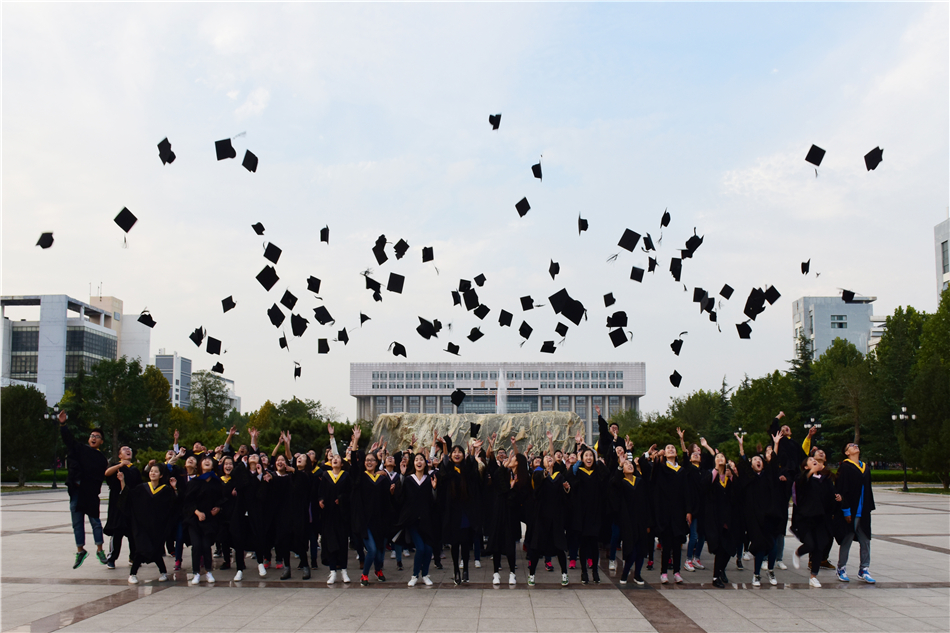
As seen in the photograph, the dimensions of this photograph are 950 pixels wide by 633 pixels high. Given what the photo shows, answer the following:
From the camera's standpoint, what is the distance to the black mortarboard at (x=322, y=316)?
501 inches

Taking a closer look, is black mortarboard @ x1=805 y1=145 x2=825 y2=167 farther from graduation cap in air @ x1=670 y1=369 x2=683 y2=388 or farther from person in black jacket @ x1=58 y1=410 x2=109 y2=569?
person in black jacket @ x1=58 y1=410 x2=109 y2=569

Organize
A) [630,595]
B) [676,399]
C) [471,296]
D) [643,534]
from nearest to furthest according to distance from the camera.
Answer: [630,595] < [643,534] < [471,296] < [676,399]

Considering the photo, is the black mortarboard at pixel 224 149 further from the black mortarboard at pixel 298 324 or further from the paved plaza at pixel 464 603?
the paved plaza at pixel 464 603

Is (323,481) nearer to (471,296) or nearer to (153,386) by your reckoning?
(471,296)

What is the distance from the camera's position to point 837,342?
2451 inches

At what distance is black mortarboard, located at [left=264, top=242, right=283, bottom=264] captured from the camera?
40.4 feet

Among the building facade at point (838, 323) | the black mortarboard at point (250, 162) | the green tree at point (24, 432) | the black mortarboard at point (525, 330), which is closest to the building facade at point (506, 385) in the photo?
the building facade at point (838, 323)

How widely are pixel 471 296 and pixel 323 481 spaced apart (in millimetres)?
5528

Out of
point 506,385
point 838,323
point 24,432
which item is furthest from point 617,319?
point 506,385

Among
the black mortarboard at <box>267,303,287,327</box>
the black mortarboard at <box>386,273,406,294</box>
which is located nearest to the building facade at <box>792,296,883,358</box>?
the black mortarboard at <box>386,273,406,294</box>

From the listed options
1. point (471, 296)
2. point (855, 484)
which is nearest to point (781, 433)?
point (855, 484)

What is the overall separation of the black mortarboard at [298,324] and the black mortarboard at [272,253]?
105 cm

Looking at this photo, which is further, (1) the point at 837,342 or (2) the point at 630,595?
(1) the point at 837,342

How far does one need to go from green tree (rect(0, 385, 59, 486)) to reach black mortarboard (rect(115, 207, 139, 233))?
25.6 m
